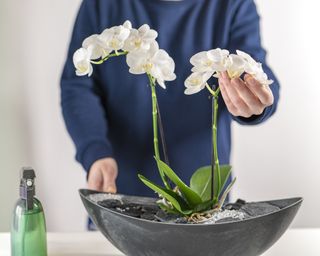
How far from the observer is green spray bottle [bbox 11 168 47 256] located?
93 cm

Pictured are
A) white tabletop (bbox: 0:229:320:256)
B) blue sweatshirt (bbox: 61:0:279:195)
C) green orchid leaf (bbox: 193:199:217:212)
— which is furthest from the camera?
blue sweatshirt (bbox: 61:0:279:195)

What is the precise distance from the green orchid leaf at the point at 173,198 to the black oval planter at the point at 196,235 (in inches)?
3.3

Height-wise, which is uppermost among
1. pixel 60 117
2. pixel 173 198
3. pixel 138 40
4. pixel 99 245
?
pixel 138 40

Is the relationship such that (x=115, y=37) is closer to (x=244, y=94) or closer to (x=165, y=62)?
(x=165, y=62)

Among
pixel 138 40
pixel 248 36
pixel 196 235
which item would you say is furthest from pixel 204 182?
pixel 248 36

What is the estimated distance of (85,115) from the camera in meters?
1.23

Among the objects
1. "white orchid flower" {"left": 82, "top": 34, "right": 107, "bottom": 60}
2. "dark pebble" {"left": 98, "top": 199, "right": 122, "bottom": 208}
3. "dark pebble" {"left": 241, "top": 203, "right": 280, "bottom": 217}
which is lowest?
"dark pebble" {"left": 241, "top": 203, "right": 280, "bottom": 217}

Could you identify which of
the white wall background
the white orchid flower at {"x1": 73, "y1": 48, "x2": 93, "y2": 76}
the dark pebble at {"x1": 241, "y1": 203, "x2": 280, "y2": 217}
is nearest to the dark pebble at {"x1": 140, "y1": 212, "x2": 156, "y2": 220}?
the dark pebble at {"x1": 241, "y1": 203, "x2": 280, "y2": 217}

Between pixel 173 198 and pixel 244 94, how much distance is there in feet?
Result: 0.79

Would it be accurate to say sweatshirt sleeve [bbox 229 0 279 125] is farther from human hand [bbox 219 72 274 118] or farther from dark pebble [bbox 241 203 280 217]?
dark pebble [bbox 241 203 280 217]

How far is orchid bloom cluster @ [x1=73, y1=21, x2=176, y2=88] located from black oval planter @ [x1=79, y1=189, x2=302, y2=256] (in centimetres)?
24

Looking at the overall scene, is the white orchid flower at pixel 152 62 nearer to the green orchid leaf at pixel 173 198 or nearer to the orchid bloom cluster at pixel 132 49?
the orchid bloom cluster at pixel 132 49

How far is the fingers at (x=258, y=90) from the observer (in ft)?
2.93

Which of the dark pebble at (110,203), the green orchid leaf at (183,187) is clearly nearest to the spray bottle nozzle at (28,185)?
the dark pebble at (110,203)
